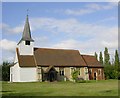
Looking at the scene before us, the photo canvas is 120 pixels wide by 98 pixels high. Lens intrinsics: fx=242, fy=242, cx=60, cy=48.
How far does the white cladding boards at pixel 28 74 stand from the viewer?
48.8 m

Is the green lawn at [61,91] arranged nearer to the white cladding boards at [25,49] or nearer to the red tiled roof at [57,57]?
the red tiled roof at [57,57]

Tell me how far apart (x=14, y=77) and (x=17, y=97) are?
3685 cm

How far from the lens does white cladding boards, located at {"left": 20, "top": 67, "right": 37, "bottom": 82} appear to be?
4883 cm

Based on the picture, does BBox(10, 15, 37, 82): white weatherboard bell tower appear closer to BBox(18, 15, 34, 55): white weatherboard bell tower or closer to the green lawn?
BBox(18, 15, 34, 55): white weatherboard bell tower

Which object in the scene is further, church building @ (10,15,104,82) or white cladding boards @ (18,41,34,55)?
white cladding boards @ (18,41,34,55)

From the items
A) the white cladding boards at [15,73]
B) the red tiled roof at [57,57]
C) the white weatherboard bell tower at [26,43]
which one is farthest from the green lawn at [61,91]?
the white weatherboard bell tower at [26,43]

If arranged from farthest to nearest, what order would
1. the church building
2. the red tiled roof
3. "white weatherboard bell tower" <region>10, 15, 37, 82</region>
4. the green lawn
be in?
the red tiled roof → the church building → "white weatherboard bell tower" <region>10, 15, 37, 82</region> → the green lawn

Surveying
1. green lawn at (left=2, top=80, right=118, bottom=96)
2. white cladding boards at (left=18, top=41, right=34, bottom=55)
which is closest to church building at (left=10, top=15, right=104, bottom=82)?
white cladding boards at (left=18, top=41, right=34, bottom=55)

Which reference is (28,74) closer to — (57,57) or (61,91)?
(57,57)

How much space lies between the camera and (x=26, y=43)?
2087 inches

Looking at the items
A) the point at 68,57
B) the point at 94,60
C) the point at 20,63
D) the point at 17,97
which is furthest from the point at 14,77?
the point at 17,97

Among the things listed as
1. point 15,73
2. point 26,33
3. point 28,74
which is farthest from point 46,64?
point 26,33

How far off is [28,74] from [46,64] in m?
4.21

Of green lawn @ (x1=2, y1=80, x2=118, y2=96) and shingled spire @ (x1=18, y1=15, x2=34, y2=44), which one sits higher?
shingled spire @ (x1=18, y1=15, x2=34, y2=44)
